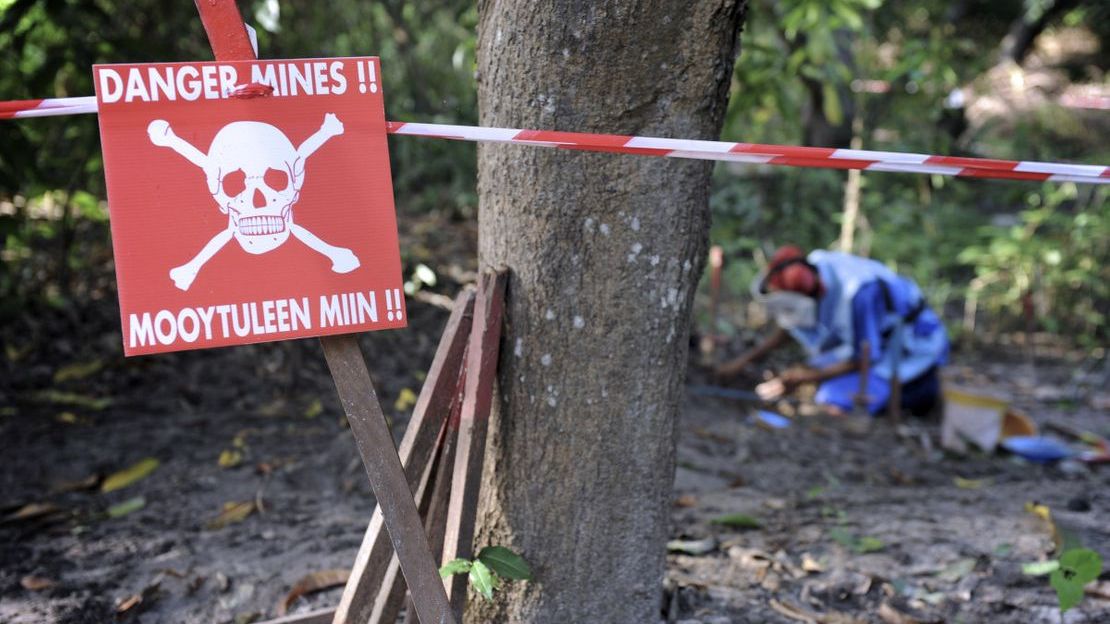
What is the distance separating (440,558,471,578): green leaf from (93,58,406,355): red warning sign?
1.73ft

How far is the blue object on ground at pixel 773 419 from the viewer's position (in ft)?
16.3

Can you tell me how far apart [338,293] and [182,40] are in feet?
12.8

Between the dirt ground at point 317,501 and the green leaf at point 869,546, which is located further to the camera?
the green leaf at point 869,546

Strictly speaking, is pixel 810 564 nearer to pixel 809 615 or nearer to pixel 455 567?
pixel 809 615

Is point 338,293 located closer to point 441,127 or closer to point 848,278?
point 441,127

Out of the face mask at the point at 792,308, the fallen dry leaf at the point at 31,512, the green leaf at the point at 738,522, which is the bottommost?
the green leaf at the point at 738,522

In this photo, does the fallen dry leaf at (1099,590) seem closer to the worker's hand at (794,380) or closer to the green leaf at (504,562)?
the green leaf at (504,562)

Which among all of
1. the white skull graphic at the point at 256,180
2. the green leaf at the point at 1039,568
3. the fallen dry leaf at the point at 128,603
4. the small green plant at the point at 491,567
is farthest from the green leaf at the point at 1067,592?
the fallen dry leaf at the point at 128,603

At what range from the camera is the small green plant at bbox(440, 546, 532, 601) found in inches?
73.5

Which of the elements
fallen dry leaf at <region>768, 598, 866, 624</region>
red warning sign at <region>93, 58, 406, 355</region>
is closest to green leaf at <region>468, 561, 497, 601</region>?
red warning sign at <region>93, 58, 406, 355</region>

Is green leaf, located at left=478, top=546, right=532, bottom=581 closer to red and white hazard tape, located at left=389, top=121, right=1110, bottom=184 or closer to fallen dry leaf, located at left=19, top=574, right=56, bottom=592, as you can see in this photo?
red and white hazard tape, located at left=389, top=121, right=1110, bottom=184

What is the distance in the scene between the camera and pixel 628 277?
78.0 inches

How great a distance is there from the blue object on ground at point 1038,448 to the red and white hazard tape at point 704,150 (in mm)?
2979

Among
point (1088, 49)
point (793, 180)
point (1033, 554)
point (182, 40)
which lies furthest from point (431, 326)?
point (1088, 49)
